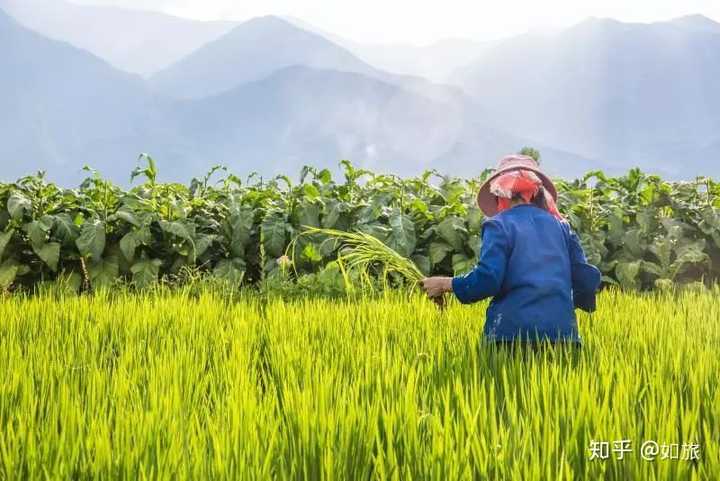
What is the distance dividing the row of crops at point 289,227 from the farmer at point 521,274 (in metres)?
2.64

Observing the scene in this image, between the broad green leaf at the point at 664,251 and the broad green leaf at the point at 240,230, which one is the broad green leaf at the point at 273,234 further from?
the broad green leaf at the point at 664,251

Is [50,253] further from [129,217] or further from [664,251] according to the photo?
[664,251]

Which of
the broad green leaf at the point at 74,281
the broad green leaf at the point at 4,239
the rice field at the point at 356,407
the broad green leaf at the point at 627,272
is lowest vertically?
the rice field at the point at 356,407

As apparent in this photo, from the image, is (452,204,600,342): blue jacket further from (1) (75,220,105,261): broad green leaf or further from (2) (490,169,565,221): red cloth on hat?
(1) (75,220,105,261): broad green leaf

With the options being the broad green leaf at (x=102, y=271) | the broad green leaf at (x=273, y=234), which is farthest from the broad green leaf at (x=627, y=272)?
→ the broad green leaf at (x=102, y=271)

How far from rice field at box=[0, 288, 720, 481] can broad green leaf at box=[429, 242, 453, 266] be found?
225cm

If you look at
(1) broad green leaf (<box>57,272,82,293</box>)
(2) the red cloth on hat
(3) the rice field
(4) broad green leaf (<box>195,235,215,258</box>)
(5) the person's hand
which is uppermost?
(2) the red cloth on hat

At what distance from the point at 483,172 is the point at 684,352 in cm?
340

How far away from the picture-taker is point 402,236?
17.7ft

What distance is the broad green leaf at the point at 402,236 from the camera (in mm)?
5375

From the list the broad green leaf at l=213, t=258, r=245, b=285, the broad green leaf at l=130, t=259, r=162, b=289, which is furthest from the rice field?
the broad green leaf at l=130, t=259, r=162, b=289

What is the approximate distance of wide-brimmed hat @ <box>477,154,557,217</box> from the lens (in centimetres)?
279

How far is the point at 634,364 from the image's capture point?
2.50 metres

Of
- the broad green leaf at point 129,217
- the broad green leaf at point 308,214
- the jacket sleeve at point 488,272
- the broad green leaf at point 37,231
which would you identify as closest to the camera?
the jacket sleeve at point 488,272
